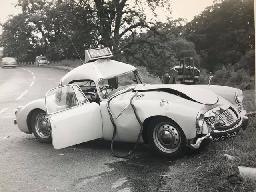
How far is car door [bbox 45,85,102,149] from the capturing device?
696cm

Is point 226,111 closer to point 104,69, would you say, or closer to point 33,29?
point 104,69

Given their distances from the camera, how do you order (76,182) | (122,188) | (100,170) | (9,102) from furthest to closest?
(9,102), (100,170), (76,182), (122,188)

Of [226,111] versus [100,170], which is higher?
[226,111]

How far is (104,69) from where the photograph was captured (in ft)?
27.7

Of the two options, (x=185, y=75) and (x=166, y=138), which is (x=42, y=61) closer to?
(x=185, y=75)

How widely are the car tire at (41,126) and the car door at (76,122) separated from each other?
0.56 metres

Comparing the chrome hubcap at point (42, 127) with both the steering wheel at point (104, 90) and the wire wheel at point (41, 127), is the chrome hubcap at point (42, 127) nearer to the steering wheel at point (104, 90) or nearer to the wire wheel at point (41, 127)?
the wire wheel at point (41, 127)

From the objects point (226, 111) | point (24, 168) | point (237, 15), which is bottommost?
point (24, 168)

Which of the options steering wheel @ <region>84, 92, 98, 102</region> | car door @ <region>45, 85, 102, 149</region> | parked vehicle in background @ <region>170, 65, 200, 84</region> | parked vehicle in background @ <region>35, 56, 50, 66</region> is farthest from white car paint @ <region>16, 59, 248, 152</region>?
parked vehicle in background @ <region>35, 56, 50, 66</region>

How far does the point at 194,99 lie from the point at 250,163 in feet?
5.15

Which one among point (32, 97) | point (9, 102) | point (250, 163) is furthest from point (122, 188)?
point (32, 97)

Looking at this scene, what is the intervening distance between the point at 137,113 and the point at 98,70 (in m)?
1.72

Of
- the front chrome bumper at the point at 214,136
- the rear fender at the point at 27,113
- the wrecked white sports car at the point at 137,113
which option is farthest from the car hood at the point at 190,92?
the rear fender at the point at 27,113

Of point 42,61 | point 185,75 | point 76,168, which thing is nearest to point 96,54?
point 76,168
